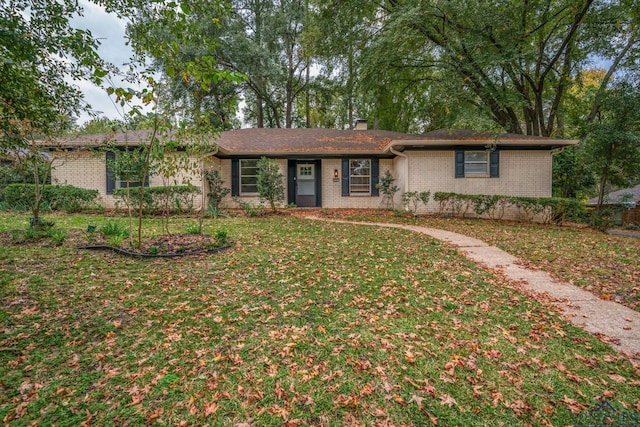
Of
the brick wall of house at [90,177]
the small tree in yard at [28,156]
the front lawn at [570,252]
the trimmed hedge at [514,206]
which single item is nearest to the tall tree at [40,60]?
the small tree in yard at [28,156]

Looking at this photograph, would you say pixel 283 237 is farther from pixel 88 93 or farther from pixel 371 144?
pixel 371 144

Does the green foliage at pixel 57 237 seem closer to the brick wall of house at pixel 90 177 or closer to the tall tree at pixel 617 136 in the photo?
the brick wall of house at pixel 90 177

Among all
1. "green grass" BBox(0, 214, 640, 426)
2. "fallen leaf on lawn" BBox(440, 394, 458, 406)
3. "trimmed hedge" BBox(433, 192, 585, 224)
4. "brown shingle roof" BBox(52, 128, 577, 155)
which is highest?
"brown shingle roof" BBox(52, 128, 577, 155)

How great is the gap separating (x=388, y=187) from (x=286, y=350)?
36.2ft

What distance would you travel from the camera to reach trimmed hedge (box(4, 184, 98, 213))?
34.8 feet

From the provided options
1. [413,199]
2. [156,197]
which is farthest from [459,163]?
[156,197]

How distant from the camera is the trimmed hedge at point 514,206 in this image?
10172 mm

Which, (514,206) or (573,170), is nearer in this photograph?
(514,206)

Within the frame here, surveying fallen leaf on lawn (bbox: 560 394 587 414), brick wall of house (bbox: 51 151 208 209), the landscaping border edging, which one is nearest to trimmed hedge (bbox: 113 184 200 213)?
brick wall of house (bbox: 51 151 208 209)

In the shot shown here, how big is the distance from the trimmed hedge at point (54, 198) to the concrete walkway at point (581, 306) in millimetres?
12877

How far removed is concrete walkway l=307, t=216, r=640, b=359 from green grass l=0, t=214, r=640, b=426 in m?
0.22

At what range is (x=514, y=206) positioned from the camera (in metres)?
11.5

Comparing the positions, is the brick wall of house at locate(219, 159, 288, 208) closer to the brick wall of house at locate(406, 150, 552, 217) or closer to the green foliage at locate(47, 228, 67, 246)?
the brick wall of house at locate(406, 150, 552, 217)

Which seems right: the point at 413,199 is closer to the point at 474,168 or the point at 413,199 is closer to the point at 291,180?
the point at 474,168
